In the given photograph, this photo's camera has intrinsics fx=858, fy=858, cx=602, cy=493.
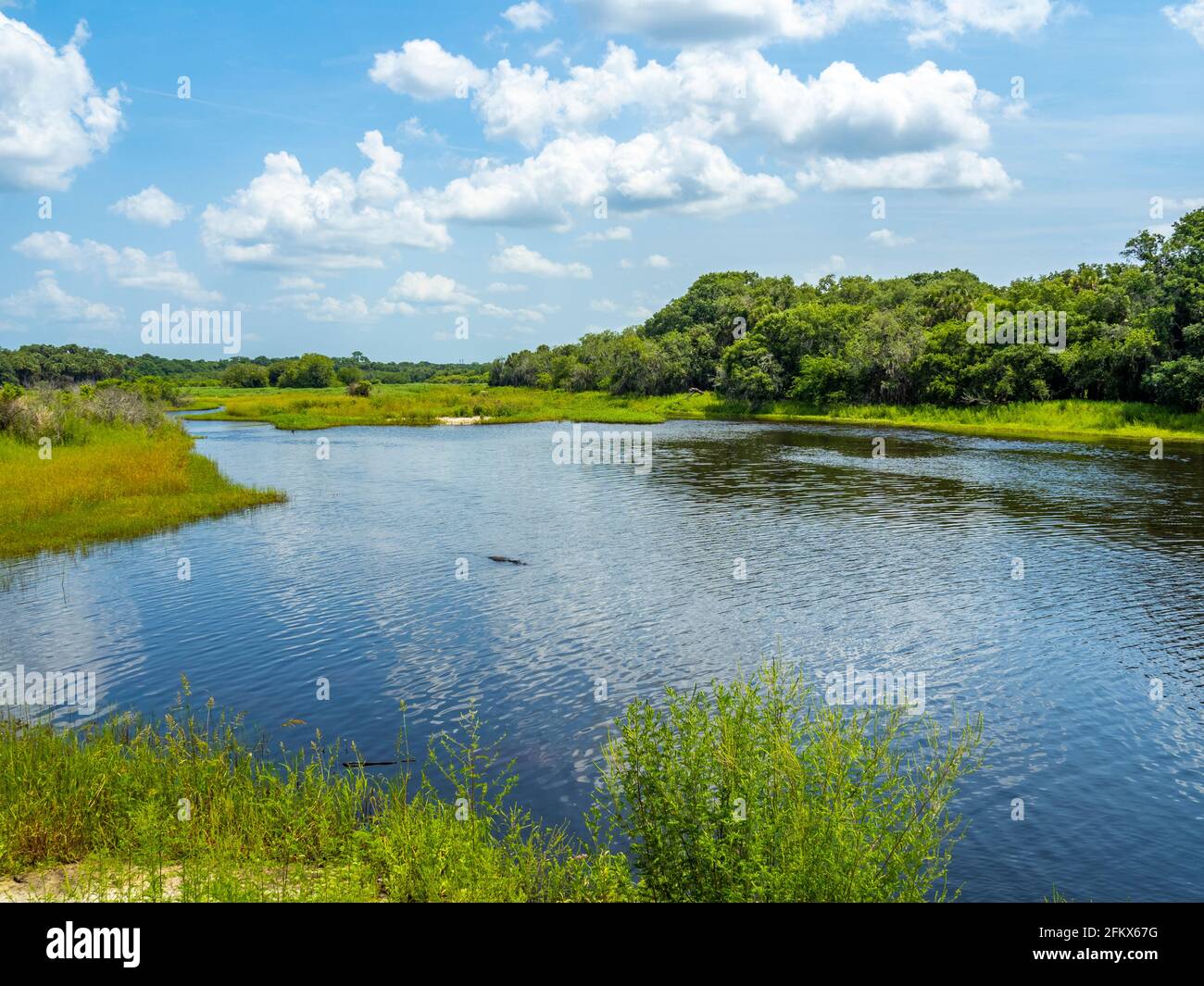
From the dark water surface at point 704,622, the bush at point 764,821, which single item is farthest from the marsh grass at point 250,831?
the dark water surface at point 704,622

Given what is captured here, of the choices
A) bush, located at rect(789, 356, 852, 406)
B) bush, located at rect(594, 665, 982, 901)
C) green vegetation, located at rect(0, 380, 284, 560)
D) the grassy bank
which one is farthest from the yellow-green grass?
bush, located at rect(789, 356, 852, 406)

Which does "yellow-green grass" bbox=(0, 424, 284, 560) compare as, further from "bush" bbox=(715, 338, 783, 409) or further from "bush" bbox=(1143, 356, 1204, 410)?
"bush" bbox=(715, 338, 783, 409)

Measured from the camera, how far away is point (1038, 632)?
25.4 m

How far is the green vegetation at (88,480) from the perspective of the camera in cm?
3750

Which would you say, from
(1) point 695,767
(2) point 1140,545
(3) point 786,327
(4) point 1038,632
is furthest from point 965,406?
(1) point 695,767

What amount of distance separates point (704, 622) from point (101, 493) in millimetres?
32891

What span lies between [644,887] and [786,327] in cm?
11662

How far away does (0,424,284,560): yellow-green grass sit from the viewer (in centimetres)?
3681

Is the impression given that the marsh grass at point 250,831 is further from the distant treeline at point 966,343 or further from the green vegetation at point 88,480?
the distant treeline at point 966,343

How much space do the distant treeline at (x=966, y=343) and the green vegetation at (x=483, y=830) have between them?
254 ft

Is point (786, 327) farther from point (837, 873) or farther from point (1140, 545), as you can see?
point (837, 873)

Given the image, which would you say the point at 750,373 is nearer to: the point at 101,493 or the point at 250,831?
the point at 101,493

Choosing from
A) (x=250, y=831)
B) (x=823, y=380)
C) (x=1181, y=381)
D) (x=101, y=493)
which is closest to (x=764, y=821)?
(x=250, y=831)

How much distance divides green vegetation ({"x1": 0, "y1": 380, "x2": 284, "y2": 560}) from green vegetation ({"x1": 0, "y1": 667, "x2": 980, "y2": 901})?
24.9 meters
